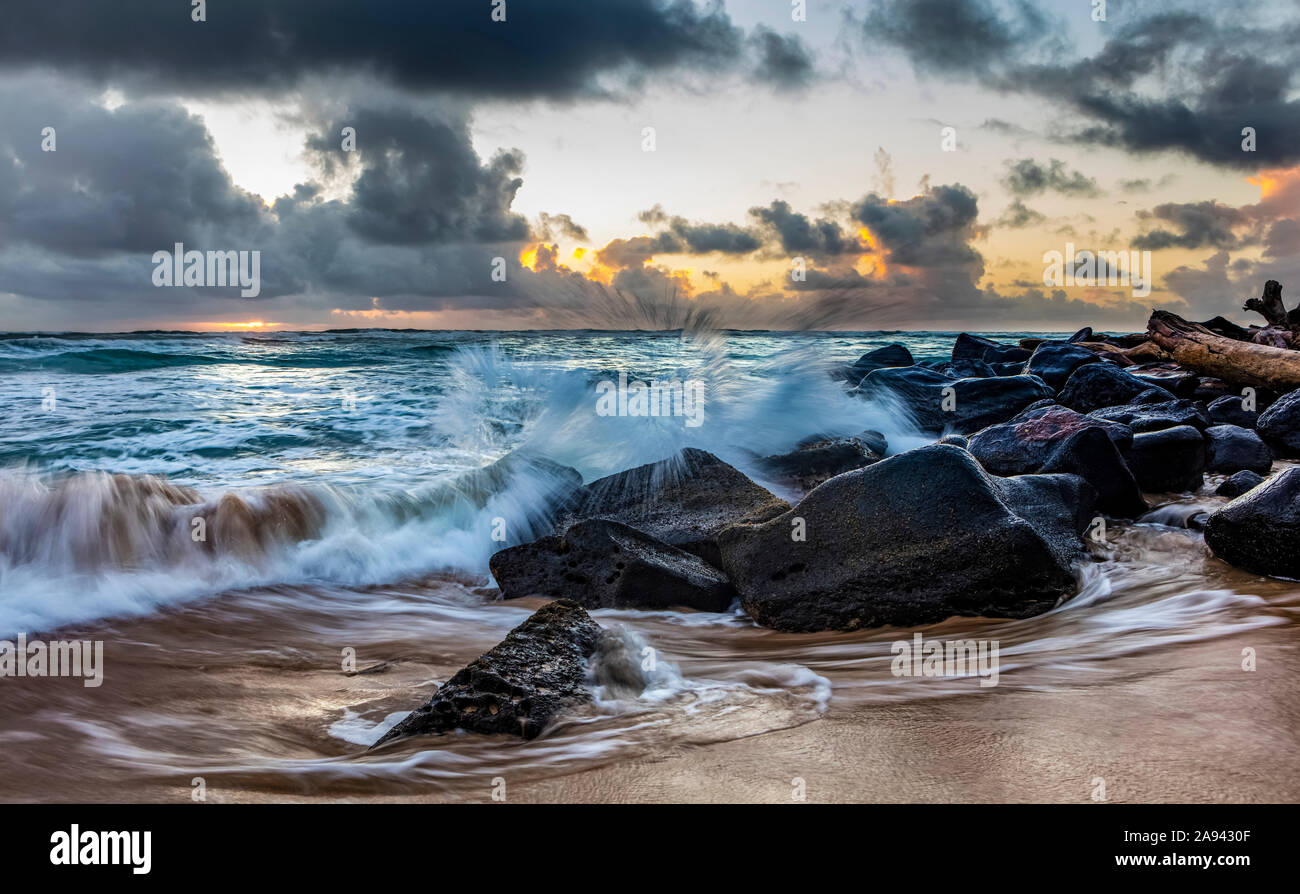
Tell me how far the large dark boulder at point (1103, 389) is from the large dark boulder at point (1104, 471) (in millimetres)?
4968

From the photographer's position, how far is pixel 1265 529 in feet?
13.1

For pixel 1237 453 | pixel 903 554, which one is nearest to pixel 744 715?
pixel 903 554

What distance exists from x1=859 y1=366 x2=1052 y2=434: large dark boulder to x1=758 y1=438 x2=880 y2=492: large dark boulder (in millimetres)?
2906

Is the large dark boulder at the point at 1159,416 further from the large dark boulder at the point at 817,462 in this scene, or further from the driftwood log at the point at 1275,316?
the driftwood log at the point at 1275,316

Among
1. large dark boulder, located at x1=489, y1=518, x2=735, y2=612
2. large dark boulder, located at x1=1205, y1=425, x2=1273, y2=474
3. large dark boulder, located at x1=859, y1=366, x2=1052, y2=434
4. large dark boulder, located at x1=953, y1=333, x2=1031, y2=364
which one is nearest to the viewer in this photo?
large dark boulder, located at x1=489, y1=518, x2=735, y2=612

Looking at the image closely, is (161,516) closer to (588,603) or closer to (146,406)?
(588,603)

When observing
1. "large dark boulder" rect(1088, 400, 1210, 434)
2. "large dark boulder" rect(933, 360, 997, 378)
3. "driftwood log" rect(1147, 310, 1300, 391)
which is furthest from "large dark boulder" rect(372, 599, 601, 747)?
"large dark boulder" rect(933, 360, 997, 378)

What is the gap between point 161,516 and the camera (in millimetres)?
6008

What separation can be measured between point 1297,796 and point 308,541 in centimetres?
605

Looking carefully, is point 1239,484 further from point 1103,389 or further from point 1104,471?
point 1103,389

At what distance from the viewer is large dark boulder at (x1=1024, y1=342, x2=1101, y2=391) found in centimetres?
1288

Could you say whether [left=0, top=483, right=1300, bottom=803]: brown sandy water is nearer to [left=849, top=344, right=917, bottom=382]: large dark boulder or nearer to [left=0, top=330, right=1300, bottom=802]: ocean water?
[left=0, top=330, right=1300, bottom=802]: ocean water

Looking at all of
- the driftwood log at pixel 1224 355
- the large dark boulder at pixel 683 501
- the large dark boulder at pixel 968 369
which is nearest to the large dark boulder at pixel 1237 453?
the driftwood log at pixel 1224 355
